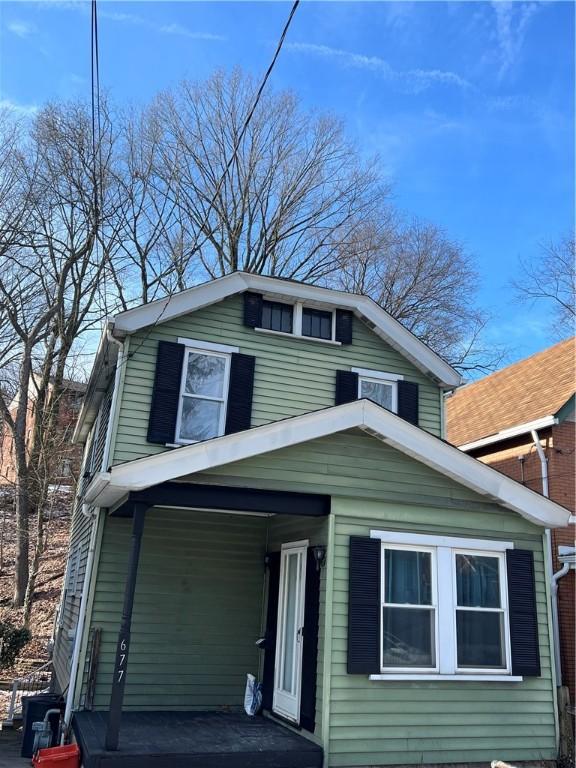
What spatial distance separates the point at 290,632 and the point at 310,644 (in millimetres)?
911

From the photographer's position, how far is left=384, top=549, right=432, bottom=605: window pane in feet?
23.7

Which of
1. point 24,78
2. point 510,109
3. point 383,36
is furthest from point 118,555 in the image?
point 510,109

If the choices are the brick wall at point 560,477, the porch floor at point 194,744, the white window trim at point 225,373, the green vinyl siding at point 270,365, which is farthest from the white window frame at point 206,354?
the brick wall at point 560,477

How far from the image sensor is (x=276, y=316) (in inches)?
418

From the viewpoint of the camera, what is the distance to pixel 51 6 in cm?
766

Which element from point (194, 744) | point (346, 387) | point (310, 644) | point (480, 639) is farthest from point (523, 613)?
point (346, 387)

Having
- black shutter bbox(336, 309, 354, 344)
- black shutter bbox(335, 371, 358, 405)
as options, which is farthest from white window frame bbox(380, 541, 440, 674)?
black shutter bbox(336, 309, 354, 344)

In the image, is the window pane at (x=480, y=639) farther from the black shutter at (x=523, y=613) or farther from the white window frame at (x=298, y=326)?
the white window frame at (x=298, y=326)

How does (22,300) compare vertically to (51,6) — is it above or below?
above

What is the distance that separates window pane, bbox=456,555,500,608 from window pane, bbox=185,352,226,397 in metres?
4.45

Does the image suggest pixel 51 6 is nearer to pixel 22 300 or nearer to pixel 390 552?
pixel 390 552

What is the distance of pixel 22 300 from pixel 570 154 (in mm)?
17047

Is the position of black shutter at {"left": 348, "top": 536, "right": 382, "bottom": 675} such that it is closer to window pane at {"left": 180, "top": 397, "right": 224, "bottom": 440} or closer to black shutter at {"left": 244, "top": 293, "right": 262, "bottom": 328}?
window pane at {"left": 180, "top": 397, "right": 224, "bottom": 440}

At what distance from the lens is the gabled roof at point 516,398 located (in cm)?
1210
